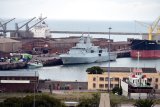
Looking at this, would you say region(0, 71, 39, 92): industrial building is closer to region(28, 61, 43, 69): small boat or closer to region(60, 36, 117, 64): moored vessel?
region(28, 61, 43, 69): small boat

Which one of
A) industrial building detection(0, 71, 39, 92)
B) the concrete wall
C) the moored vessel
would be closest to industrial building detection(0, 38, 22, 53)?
the moored vessel

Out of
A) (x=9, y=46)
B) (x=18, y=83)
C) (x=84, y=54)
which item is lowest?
(x=18, y=83)

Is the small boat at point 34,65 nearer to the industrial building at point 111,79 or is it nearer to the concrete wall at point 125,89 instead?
the industrial building at point 111,79

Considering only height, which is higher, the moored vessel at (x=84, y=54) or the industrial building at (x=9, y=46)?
the industrial building at (x=9, y=46)

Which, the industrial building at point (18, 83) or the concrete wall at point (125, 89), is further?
the industrial building at point (18, 83)

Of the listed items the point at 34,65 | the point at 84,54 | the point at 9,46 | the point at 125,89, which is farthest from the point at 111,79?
the point at 9,46

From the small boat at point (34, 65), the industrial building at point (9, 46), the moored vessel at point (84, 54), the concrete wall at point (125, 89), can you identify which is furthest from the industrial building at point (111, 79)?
the industrial building at point (9, 46)

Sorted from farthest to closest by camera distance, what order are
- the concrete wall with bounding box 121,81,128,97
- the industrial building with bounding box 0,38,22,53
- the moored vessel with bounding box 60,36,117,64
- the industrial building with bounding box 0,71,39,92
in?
the industrial building with bounding box 0,38,22,53, the moored vessel with bounding box 60,36,117,64, the industrial building with bounding box 0,71,39,92, the concrete wall with bounding box 121,81,128,97

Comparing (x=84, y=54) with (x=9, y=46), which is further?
(x=9, y=46)

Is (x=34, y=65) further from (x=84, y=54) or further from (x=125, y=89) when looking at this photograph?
(x=125, y=89)

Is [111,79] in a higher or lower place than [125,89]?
higher

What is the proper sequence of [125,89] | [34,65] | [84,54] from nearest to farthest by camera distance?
[125,89], [34,65], [84,54]

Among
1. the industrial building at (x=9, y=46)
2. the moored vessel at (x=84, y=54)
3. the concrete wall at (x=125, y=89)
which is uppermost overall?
the industrial building at (x=9, y=46)

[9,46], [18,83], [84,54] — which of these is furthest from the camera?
[9,46]
